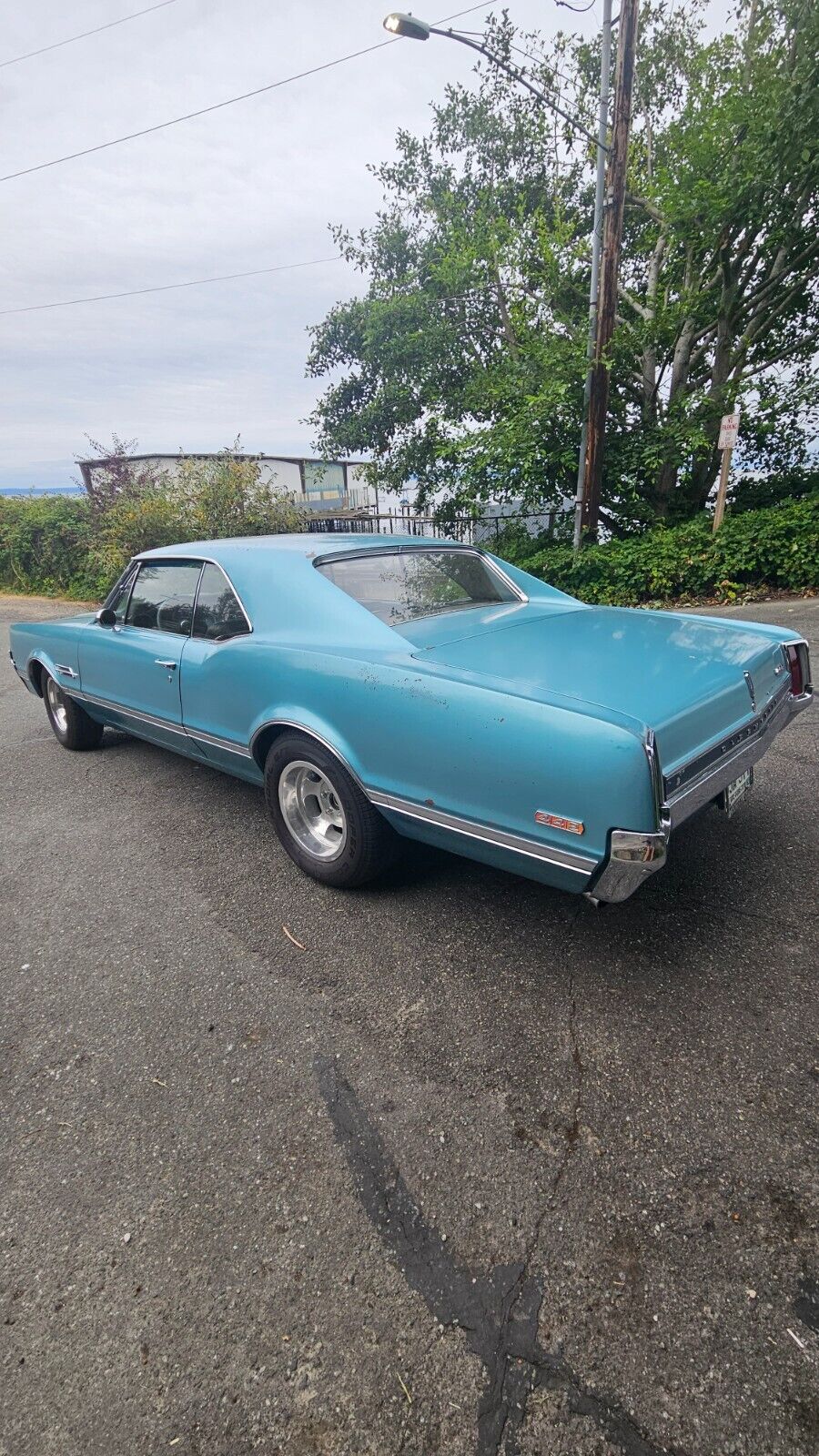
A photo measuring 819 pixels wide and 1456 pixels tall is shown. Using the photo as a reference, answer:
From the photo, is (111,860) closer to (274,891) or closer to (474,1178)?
(274,891)

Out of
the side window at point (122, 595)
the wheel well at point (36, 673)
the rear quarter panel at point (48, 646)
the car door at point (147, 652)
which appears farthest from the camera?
the wheel well at point (36, 673)

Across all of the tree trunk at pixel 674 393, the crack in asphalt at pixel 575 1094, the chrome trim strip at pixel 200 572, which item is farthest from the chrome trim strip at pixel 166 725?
the tree trunk at pixel 674 393

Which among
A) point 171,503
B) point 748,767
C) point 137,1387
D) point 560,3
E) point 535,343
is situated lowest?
point 137,1387

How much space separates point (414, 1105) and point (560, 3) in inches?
488

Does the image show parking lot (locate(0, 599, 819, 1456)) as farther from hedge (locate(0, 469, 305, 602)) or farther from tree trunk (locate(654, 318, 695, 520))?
hedge (locate(0, 469, 305, 602))

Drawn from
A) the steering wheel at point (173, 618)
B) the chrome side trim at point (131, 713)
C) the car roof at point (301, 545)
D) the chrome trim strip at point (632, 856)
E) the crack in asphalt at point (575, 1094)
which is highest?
the car roof at point (301, 545)

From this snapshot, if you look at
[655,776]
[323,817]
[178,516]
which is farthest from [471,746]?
[178,516]

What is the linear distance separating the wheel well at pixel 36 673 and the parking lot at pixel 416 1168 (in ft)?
8.69

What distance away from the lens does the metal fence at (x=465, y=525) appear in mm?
13086

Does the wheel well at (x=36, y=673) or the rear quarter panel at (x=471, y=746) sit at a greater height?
the rear quarter panel at (x=471, y=746)

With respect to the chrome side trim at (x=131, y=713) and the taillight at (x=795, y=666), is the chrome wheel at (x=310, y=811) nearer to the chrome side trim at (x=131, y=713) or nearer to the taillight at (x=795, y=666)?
the chrome side trim at (x=131, y=713)

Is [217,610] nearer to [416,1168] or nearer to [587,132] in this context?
[416,1168]

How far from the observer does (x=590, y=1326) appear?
134cm

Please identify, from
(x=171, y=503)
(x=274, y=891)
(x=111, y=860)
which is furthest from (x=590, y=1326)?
(x=171, y=503)
